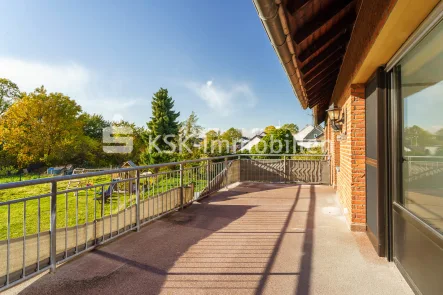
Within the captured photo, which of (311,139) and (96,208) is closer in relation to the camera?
(96,208)

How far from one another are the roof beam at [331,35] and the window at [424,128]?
1.45m

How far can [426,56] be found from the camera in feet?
5.85

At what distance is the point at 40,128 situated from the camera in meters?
21.2

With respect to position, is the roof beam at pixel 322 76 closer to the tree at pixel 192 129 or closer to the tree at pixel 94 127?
the tree at pixel 192 129

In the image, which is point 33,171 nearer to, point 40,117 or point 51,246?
point 40,117

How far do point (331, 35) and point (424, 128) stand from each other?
221 cm

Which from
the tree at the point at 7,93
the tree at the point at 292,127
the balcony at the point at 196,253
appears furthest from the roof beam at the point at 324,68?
the tree at the point at 292,127

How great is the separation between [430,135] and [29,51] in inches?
895

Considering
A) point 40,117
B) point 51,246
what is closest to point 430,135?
point 51,246

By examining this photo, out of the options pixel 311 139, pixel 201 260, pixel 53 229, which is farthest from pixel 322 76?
pixel 311 139

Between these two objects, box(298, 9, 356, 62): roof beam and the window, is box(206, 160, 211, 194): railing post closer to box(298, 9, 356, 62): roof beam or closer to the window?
box(298, 9, 356, 62): roof beam

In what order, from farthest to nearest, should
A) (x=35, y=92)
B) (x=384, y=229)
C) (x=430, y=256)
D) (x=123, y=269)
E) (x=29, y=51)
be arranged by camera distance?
(x=35, y=92) → (x=29, y=51) → (x=384, y=229) → (x=123, y=269) → (x=430, y=256)

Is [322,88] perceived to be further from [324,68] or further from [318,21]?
[318,21]

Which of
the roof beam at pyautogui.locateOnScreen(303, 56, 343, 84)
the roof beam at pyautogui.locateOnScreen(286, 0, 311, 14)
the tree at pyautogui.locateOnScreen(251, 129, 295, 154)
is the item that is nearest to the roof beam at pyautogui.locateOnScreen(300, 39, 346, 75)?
the roof beam at pyautogui.locateOnScreen(303, 56, 343, 84)
